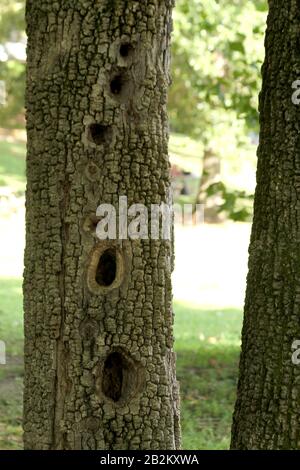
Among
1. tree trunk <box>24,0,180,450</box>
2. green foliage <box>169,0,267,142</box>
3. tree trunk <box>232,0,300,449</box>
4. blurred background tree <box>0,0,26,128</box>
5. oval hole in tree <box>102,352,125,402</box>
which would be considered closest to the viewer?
tree trunk <box>24,0,180,450</box>

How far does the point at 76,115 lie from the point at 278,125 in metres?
1.01

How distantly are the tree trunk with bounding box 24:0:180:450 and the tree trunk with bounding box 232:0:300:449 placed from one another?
461 millimetres

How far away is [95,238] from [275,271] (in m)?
0.92

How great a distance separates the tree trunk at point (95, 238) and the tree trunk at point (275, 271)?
461mm

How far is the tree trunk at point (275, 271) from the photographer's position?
485cm

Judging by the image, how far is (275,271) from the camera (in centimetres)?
491

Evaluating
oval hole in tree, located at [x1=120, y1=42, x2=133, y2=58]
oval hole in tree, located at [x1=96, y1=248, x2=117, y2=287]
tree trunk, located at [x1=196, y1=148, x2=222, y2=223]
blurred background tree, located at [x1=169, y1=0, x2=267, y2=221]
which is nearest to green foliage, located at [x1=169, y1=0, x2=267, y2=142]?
blurred background tree, located at [x1=169, y1=0, x2=267, y2=221]

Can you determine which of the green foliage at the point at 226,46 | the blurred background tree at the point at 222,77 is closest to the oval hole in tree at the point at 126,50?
the blurred background tree at the point at 222,77

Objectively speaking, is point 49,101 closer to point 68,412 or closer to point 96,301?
point 96,301

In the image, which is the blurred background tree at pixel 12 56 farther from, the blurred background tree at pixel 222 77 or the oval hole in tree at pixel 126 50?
the oval hole in tree at pixel 126 50

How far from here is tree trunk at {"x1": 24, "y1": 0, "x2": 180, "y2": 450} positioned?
15.1 ft

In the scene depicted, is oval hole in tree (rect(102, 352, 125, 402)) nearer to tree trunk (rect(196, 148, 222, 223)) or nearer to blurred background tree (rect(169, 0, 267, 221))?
blurred background tree (rect(169, 0, 267, 221))

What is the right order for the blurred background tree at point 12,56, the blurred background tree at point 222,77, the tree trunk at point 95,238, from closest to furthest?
the tree trunk at point 95,238 < the blurred background tree at point 222,77 < the blurred background tree at point 12,56

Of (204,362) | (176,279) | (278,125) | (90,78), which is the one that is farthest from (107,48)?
(176,279)
